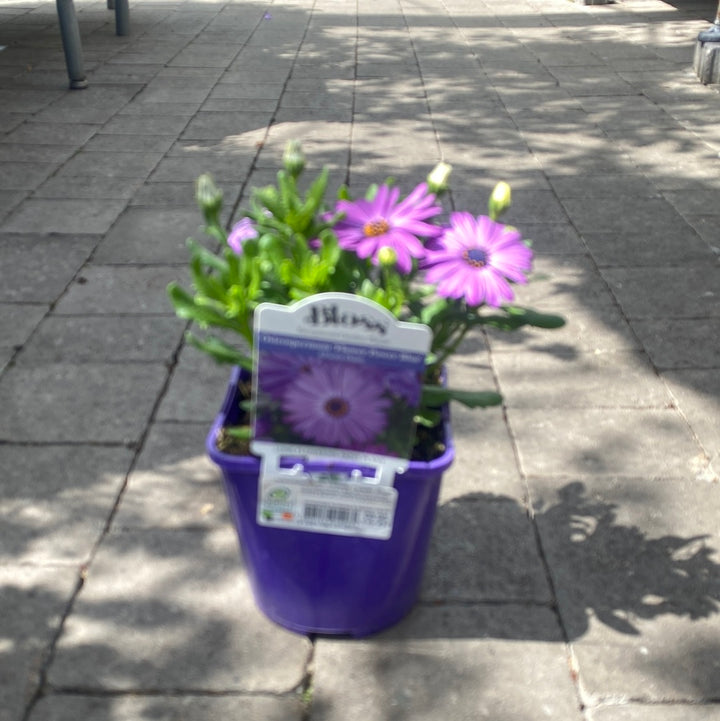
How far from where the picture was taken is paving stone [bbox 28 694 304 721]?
2072 millimetres

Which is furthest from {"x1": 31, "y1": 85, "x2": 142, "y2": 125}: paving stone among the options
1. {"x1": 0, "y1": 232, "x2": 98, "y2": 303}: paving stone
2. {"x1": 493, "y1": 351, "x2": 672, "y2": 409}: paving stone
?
{"x1": 493, "y1": 351, "x2": 672, "y2": 409}: paving stone

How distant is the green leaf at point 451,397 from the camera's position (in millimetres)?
2031

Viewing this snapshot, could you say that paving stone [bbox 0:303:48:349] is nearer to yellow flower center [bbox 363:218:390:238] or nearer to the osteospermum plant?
the osteospermum plant

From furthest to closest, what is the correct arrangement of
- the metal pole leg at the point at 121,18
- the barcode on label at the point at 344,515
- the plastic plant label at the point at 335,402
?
the metal pole leg at the point at 121,18, the barcode on label at the point at 344,515, the plastic plant label at the point at 335,402

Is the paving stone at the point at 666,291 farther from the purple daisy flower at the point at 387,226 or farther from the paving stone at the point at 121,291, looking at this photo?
the purple daisy flower at the point at 387,226

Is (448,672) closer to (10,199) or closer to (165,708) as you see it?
(165,708)

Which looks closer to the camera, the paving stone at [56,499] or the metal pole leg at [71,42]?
the paving stone at [56,499]

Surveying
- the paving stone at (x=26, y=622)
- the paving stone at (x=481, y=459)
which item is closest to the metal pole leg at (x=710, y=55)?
the paving stone at (x=481, y=459)

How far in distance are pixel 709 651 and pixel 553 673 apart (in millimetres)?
409

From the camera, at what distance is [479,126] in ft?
21.8

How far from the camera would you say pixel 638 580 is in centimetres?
249

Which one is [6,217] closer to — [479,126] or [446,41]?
[479,126]

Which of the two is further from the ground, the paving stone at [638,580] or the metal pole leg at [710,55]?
the metal pole leg at [710,55]

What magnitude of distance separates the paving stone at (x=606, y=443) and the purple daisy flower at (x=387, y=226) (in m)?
1.22
